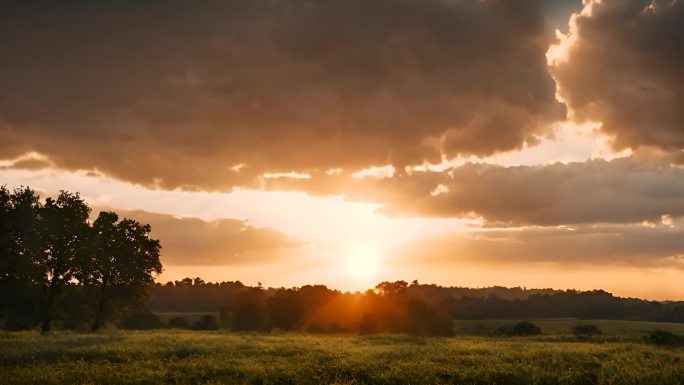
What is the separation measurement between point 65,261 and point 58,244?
1842 millimetres

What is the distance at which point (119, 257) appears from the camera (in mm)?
59938

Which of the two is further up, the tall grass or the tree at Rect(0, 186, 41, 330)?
the tree at Rect(0, 186, 41, 330)

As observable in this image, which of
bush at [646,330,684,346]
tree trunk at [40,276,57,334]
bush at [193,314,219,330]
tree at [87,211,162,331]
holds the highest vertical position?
tree at [87,211,162,331]

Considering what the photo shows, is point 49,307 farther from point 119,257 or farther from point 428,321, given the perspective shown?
point 428,321

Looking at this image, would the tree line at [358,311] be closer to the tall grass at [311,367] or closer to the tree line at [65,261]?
the tree line at [65,261]

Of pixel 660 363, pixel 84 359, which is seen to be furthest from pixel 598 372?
pixel 84 359

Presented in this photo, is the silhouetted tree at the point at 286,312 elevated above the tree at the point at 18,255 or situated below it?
below

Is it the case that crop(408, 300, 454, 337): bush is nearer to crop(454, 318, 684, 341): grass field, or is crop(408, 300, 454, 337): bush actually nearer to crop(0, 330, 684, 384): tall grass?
crop(454, 318, 684, 341): grass field

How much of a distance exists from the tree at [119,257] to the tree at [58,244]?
169 cm

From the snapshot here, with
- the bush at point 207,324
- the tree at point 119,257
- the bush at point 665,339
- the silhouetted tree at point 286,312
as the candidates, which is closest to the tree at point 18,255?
the tree at point 119,257

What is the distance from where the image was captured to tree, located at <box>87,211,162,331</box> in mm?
57656

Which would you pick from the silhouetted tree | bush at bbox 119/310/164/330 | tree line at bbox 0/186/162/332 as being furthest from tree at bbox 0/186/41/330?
the silhouetted tree

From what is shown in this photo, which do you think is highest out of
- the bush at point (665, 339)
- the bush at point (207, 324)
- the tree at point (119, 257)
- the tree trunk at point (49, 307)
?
the tree at point (119, 257)

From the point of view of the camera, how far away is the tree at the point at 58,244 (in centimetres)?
5397
